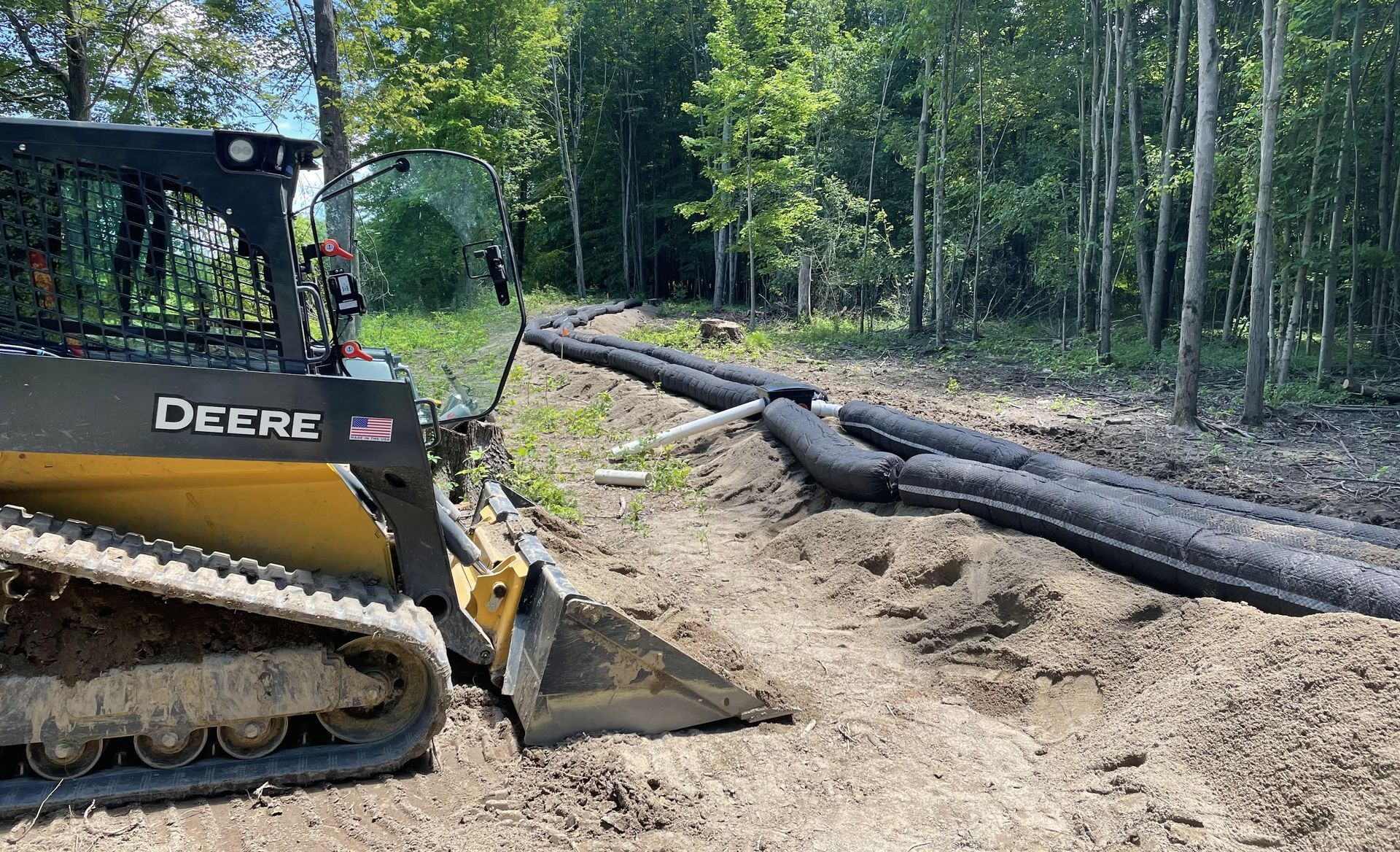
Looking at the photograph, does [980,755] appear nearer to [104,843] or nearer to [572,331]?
[104,843]

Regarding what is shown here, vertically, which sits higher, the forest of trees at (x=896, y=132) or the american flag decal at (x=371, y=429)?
the forest of trees at (x=896, y=132)

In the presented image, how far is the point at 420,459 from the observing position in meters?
3.48

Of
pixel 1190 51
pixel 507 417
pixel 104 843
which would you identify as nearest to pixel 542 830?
pixel 104 843

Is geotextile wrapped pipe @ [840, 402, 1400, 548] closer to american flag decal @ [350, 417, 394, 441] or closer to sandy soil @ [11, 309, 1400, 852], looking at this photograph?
sandy soil @ [11, 309, 1400, 852]

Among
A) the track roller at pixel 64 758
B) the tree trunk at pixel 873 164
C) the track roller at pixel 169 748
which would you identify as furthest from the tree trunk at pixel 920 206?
the track roller at pixel 64 758

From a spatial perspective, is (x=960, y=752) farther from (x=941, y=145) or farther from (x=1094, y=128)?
(x=941, y=145)

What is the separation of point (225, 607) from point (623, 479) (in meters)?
5.60

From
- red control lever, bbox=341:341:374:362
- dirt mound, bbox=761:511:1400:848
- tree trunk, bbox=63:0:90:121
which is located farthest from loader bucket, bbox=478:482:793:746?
tree trunk, bbox=63:0:90:121

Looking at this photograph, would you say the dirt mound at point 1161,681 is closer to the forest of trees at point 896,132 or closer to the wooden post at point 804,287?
the forest of trees at point 896,132

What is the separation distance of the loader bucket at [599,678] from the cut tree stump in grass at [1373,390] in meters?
12.5

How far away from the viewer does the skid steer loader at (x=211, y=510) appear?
298 centimetres

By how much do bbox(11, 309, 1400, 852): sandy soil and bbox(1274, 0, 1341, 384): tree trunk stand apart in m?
10.9

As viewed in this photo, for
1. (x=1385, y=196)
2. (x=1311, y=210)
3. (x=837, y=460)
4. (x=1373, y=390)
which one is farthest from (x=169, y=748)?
(x=1385, y=196)

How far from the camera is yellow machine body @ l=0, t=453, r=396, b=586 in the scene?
3096 millimetres
